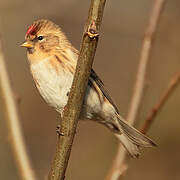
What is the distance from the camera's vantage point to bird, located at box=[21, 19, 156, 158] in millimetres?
3582

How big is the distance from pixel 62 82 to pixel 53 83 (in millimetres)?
95

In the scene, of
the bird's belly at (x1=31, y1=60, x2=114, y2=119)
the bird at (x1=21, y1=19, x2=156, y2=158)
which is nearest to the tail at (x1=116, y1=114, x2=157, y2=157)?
the bird at (x1=21, y1=19, x2=156, y2=158)

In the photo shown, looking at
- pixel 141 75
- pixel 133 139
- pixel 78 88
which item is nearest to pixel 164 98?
pixel 141 75

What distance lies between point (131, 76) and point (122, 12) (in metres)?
1.34

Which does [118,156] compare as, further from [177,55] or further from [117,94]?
[117,94]

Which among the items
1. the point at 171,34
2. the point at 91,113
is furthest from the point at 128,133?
the point at 171,34

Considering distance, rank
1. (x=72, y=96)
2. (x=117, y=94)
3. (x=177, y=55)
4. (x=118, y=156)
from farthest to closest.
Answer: (x=117, y=94)
(x=177, y=55)
(x=118, y=156)
(x=72, y=96)

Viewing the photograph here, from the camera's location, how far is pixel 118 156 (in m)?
2.72

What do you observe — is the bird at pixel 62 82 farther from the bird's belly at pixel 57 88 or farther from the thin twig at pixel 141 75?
the thin twig at pixel 141 75

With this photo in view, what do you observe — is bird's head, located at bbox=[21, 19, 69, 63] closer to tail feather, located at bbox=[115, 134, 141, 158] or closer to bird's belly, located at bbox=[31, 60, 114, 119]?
bird's belly, located at bbox=[31, 60, 114, 119]

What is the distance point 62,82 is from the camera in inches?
141

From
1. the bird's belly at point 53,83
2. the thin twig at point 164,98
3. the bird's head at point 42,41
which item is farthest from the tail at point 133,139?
the bird's head at point 42,41

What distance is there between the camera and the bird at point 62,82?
358 centimetres

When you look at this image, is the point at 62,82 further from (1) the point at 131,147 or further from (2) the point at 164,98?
(2) the point at 164,98
